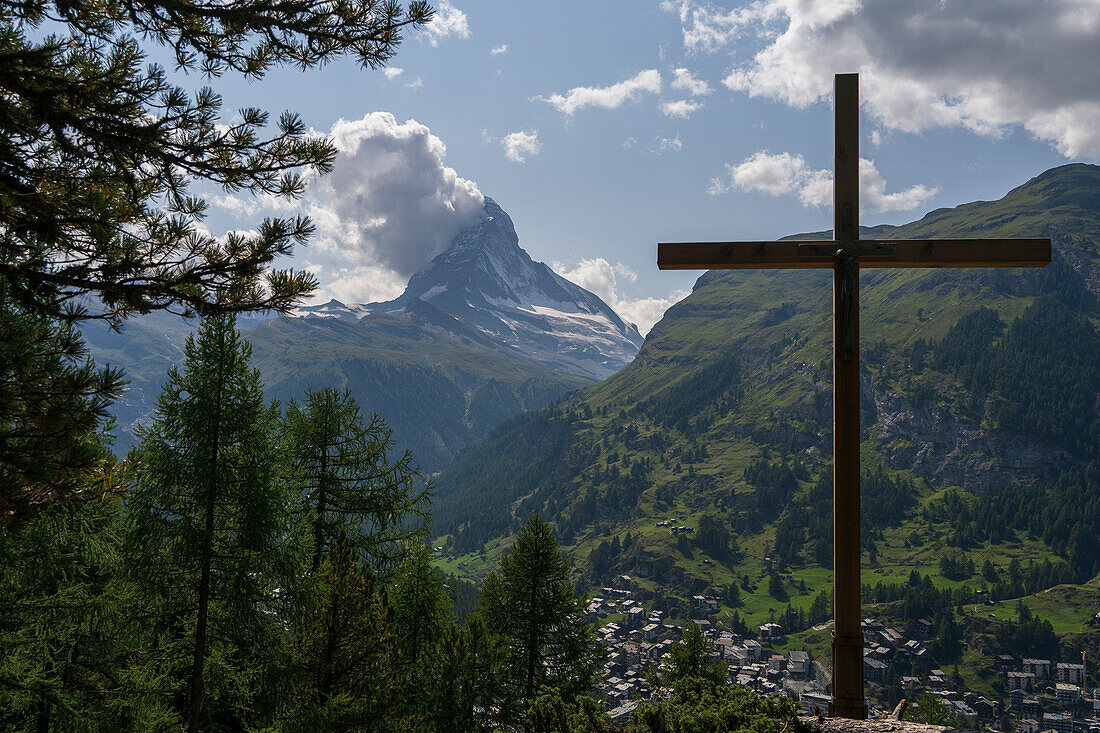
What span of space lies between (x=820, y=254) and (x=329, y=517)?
13753 mm

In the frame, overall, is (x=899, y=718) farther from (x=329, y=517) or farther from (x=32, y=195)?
(x=329, y=517)

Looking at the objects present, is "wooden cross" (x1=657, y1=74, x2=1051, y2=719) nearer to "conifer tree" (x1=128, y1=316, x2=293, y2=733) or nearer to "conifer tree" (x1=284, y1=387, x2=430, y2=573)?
"conifer tree" (x1=128, y1=316, x2=293, y2=733)

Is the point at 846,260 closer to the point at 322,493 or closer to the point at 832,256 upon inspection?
the point at 832,256

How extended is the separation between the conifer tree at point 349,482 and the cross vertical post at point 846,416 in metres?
12.4

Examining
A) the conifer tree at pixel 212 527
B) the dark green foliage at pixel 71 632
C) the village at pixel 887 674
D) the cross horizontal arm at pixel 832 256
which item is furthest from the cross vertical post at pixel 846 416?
the village at pixel 887 674

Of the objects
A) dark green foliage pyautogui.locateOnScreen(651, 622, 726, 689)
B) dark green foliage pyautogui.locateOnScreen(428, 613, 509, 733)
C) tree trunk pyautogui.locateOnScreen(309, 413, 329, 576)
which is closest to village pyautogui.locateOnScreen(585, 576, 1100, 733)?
dark green foliage pyautogui.locateOnScreen(651, 622, 726, 689)

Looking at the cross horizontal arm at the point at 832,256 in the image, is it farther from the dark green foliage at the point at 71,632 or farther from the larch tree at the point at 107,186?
the dark green foliage at the point at 71,632

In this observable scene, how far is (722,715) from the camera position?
5.38 meters

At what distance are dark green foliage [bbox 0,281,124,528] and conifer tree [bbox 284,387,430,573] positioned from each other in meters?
9.94

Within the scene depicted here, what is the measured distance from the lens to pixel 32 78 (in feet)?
20.9

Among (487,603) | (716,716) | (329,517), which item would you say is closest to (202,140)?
(716,716)

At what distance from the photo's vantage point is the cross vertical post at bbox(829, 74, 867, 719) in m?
6.70

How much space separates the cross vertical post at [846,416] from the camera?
670cm

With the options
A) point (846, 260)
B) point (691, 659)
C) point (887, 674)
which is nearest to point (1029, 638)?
point (887, 674)
